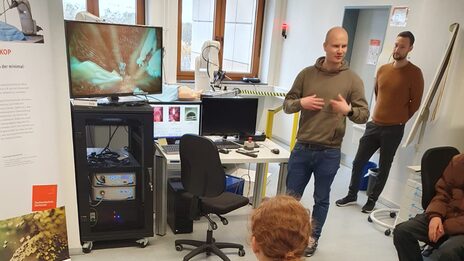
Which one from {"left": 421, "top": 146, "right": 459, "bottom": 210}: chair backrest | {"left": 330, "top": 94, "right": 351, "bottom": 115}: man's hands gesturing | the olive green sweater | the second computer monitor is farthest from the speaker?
{"left": 421, "top": 146, "right": 459, "bottom": 210}: chair backrest

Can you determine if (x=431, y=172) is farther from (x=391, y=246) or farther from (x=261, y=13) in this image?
(x=261, y=13)

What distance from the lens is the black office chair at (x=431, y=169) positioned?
7.88ft

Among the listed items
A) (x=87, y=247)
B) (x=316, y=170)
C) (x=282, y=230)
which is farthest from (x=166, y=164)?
(x=282, y=230)

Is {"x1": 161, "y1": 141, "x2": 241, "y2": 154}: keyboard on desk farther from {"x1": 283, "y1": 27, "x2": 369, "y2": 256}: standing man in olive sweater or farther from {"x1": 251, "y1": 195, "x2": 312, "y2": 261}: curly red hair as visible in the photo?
{"x1": 251, "y1": 195, "x2": 312, "y2": 261}: curly red hair

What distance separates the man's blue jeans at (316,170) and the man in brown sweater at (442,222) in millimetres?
536

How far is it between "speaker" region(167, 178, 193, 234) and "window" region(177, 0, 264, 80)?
2860 millimetres

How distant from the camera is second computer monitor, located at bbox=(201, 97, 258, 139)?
299 centimetres

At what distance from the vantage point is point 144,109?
8.31ft

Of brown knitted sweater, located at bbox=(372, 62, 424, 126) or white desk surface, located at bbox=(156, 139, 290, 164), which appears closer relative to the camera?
white desk surface, located at bbox=(156, 139, 290, 164)

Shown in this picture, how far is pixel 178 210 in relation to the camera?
2.90 meters

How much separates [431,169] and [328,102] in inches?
32.5

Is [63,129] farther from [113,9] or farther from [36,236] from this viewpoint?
[113,9]

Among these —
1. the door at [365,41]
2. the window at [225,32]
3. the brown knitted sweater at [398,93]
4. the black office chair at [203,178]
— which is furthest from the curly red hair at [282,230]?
the window at [225,32]

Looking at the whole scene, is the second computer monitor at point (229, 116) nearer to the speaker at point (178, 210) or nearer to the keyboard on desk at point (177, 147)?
the keyboard on desk at point (177, 147)
